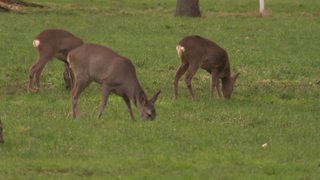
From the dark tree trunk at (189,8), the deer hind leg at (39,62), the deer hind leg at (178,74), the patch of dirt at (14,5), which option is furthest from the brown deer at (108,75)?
the dark tree trunk at (189,8)

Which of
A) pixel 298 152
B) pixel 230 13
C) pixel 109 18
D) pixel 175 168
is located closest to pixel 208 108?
pixel 298 152

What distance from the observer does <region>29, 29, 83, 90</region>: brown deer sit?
1698 centimetres

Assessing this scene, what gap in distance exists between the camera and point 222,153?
11555 mm

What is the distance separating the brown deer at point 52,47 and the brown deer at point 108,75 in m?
2.82

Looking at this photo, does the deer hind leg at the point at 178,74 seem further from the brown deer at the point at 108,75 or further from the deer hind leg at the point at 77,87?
the deer hind leg at the point at 77,87

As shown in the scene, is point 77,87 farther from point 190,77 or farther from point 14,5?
point 14,5

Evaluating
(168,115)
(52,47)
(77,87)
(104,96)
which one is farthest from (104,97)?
(52,47)

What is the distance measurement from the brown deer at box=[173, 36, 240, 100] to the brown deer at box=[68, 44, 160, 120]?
283cm

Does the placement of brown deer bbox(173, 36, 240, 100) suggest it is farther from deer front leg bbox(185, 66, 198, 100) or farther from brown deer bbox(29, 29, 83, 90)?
brown deer bbox(29, 29, 83, 90)

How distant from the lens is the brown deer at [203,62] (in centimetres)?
1692

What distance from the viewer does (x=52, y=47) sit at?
1717 centimetres

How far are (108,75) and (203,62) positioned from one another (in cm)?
373

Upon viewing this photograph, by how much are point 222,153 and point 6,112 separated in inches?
173

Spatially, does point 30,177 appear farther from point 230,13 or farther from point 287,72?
point 230,13
